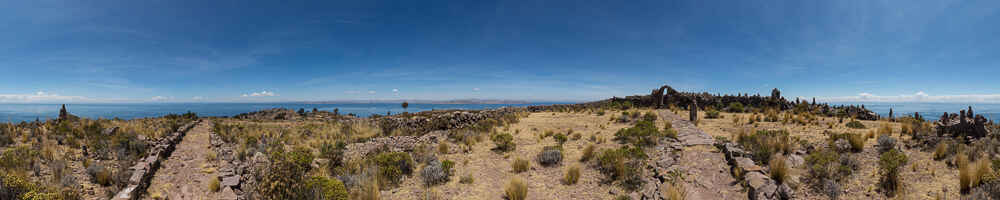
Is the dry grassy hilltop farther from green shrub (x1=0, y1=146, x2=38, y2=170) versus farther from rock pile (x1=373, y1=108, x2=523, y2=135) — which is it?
rock pile (x1=373, y1=108, x2=523, y2=135)

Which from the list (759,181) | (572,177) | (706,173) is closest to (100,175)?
(572,177)

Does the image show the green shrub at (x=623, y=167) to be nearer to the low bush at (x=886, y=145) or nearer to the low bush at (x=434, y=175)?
the low bush at (x=434, y=175)

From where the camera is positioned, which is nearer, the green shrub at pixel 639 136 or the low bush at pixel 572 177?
the low bush at pixel 572 177

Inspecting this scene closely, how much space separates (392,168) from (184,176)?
740 centimetres

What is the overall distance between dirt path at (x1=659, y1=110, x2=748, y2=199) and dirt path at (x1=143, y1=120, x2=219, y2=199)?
1098 centimetres

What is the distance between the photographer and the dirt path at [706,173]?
5997 millimetres

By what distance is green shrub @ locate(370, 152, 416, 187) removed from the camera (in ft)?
24.2

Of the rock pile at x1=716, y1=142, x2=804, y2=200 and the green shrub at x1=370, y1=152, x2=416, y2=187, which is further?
the green shrub at x1=370, y1=152, x2=416, y2=187

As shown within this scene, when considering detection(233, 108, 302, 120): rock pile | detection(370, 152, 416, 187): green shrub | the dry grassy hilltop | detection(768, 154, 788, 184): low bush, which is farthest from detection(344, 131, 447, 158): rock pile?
detection(233, 108, 302, 120): rock pile

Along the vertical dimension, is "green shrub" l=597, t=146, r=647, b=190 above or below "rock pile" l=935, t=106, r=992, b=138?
below

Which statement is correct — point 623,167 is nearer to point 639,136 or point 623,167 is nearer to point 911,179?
point 639,136

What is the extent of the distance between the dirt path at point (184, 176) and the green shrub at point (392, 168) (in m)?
3.86

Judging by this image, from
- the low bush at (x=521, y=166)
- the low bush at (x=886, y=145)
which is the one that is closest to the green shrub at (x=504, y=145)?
the low bush at (x=521, y=166)

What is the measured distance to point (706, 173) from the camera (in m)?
7.15
